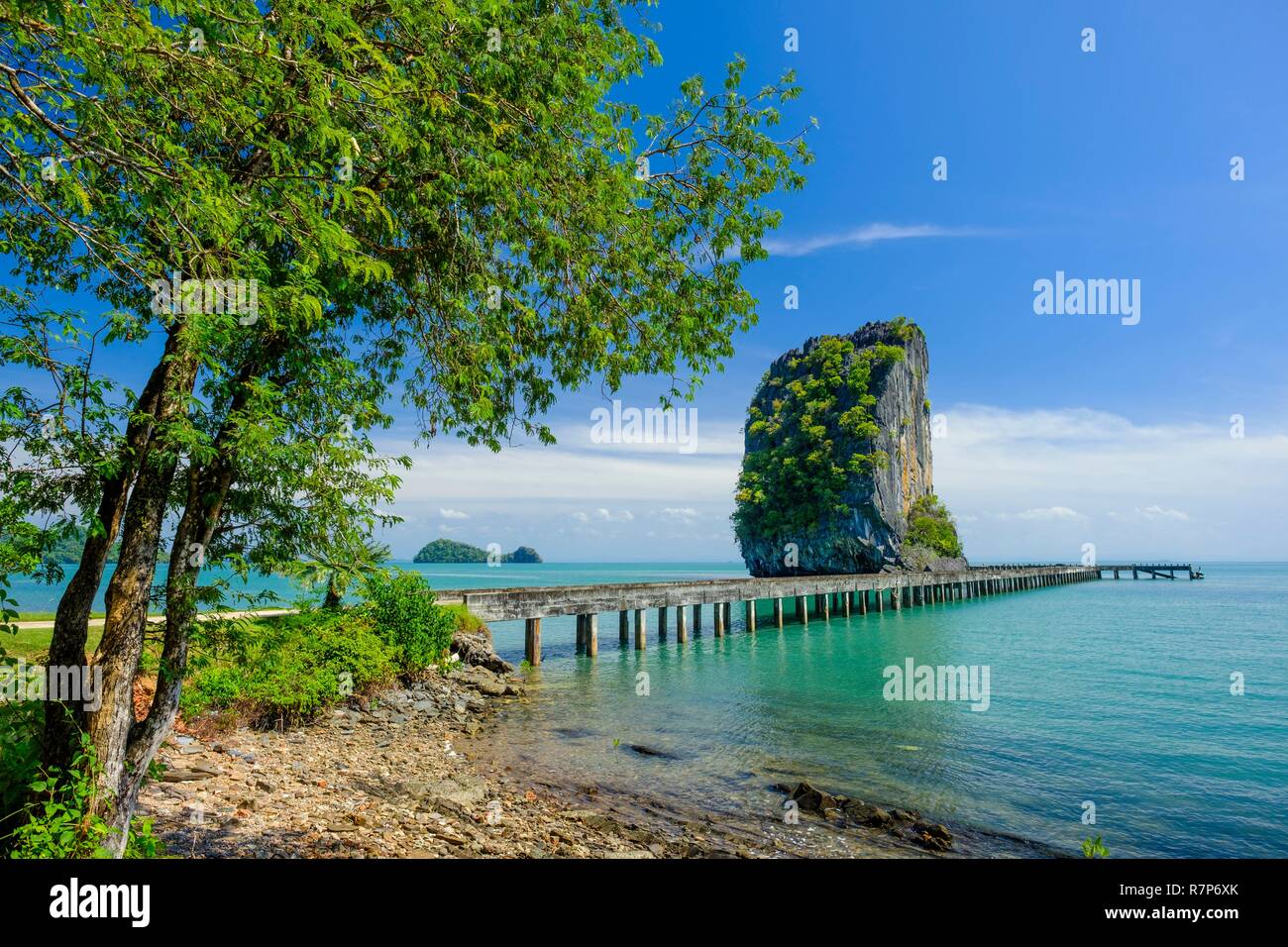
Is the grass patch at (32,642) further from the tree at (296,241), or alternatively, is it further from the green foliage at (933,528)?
the green foliage at (933,528)

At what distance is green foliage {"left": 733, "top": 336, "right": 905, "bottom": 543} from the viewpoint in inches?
2879

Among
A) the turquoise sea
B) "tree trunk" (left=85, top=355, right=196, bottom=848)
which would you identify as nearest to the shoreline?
the turquoise sea

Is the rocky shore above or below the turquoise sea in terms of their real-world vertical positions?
above

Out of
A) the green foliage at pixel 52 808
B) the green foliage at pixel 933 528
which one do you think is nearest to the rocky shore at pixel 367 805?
the green foliage at pixel 52 808

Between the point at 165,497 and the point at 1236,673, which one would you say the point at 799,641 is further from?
the point at 165,497

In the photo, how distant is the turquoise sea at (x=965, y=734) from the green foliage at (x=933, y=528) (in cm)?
4128

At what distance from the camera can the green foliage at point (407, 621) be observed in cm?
1545

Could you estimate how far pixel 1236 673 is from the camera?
25.2 metres

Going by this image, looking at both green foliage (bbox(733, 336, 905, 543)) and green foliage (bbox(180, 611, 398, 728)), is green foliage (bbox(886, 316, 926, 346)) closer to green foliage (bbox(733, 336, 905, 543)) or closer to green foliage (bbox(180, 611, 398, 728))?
green foliage (bbox(733, 336, 905, 543))

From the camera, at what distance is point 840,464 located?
7375 cm

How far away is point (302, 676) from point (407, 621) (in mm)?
3627

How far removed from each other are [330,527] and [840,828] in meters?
8.20

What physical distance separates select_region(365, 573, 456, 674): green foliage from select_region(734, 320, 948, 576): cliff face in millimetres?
56048

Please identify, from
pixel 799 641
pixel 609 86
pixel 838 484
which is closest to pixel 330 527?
pixel 609 86
